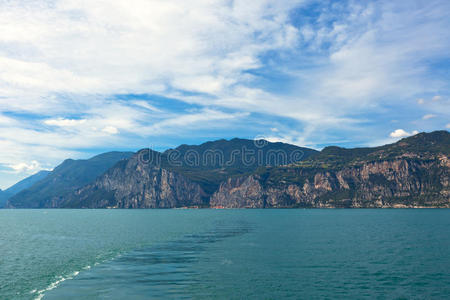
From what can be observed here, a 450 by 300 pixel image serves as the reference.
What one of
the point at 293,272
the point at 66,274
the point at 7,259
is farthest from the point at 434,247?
the point at 7,259

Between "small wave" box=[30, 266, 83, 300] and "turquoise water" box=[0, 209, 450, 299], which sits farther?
"turquoise water" box=[0, 209, 450, 299]

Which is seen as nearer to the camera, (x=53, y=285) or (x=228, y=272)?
(x=53, y=285)

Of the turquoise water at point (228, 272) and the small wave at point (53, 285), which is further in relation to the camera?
the turquoise water at point (228, 272)

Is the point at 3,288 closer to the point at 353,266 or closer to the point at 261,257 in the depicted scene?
the point at 261,257

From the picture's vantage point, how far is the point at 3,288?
5203 centimetres

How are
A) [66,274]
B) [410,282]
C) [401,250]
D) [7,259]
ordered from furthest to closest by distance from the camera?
[401,250] < [7,259] < [66,274] < [410,282]

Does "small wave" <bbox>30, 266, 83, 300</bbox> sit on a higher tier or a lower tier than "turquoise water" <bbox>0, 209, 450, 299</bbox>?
higher

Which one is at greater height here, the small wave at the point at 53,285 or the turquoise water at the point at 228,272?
the small wave at the point at 53,285

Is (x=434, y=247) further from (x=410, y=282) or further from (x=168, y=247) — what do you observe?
(x=168, y=247)

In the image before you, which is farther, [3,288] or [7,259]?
[7,259]

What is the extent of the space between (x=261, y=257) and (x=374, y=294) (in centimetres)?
3365

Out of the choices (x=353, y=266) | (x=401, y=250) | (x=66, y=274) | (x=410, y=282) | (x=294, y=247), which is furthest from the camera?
(x=294, y=247)

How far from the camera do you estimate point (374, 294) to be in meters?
48.7

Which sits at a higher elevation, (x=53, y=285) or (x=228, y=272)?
(x=53, y=285)
